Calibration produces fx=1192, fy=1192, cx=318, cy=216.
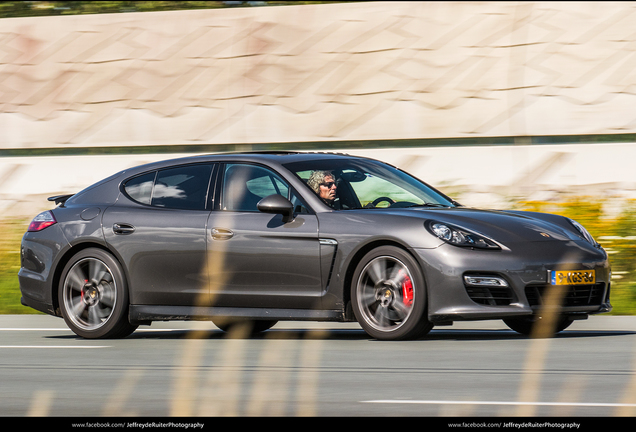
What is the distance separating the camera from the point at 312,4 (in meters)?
21.1

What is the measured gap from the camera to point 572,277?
27.5ft

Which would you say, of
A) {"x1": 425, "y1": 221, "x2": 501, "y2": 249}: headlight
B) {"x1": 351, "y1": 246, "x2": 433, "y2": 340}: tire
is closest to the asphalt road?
{"x1": 351, "y1": 246, "x2": 433, "y2": 340}: tire

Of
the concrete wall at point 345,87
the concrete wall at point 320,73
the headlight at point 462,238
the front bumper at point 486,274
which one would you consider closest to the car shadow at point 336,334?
the front bumper at point 486,274

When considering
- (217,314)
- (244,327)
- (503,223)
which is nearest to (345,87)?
(244,327)

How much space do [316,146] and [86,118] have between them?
15.7ft

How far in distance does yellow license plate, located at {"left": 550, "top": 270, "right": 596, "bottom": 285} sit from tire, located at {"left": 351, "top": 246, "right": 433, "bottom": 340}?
0.93 m

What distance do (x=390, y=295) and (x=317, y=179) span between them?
1.24 meters

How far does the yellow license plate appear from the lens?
831 cm

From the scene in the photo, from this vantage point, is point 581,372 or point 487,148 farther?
point 487,148

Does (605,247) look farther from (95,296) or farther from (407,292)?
(95,296)

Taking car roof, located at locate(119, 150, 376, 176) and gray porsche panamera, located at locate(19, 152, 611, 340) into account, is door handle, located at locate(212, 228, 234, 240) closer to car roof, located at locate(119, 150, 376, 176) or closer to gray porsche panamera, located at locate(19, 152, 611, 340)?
gray porsche panamera, located at locate(19, 152, 611, 340)

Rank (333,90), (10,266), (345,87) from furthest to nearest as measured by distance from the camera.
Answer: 1. (333,90)
2. (345,87)
3. (10,266)
